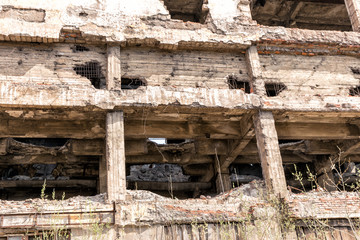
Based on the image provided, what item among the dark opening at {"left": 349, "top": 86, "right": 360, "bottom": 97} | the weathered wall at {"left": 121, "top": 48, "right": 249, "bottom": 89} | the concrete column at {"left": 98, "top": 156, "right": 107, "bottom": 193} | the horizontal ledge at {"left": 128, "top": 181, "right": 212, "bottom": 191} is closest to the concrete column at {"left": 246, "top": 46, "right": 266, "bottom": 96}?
the weathered wall at {"left": 121, "top": 48, "right": 249, "bottom": 89}

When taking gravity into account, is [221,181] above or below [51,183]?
below

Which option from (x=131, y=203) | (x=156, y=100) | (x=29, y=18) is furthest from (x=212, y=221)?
(x=29, y=18)

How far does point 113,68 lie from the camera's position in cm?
807

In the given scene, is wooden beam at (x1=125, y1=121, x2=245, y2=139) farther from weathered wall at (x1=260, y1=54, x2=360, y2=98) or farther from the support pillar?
the support pillar

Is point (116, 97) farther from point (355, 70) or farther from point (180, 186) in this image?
point (355, 70)

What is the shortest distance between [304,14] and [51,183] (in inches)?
370

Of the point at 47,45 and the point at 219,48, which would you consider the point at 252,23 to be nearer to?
the point at 219,48

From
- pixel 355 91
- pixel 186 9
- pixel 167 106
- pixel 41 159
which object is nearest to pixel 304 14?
pixel 186 9

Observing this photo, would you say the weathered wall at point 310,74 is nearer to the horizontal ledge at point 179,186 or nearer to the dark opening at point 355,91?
the dark opening at point 355,91

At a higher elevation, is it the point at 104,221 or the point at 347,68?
the point at 347,68

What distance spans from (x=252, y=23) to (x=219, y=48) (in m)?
1.04

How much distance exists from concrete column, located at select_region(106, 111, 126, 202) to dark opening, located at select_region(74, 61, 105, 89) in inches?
38.7

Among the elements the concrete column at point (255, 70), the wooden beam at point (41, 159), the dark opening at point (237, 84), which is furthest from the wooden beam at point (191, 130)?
the wooden beam at point (41, 159)

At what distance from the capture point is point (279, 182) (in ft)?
24.9
